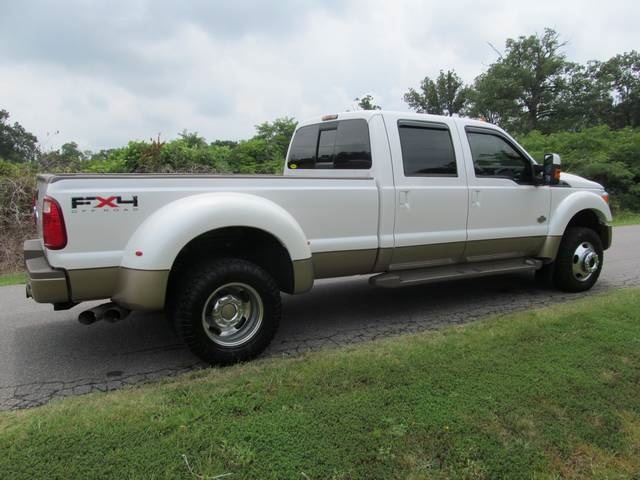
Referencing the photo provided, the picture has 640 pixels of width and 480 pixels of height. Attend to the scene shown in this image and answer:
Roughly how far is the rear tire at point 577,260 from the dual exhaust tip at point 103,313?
15.7 feet

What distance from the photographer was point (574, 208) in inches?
224

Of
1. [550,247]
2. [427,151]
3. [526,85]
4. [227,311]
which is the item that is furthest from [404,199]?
[526,85]

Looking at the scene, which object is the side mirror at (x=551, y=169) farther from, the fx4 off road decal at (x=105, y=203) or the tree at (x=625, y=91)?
the tree at (x=625, y=91)

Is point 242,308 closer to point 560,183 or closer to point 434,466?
point 434,466

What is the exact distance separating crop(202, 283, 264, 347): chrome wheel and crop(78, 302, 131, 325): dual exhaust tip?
62 cm

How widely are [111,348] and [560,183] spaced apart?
5072 millimetres

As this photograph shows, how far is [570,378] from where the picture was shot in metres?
3.21

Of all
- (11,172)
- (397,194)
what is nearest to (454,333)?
(397,194)

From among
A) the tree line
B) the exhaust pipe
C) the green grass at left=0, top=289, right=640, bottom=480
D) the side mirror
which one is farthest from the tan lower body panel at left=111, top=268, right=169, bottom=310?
the tree line

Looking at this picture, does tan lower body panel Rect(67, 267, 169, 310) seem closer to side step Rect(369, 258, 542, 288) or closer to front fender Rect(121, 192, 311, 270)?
front fender Rect(121, 192, 311, 270)

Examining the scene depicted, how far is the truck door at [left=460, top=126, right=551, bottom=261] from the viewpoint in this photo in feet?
16.6

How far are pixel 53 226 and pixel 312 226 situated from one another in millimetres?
1915

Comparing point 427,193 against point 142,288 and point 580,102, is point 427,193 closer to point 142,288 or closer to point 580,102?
point 142,288

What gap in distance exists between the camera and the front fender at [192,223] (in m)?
3.38
